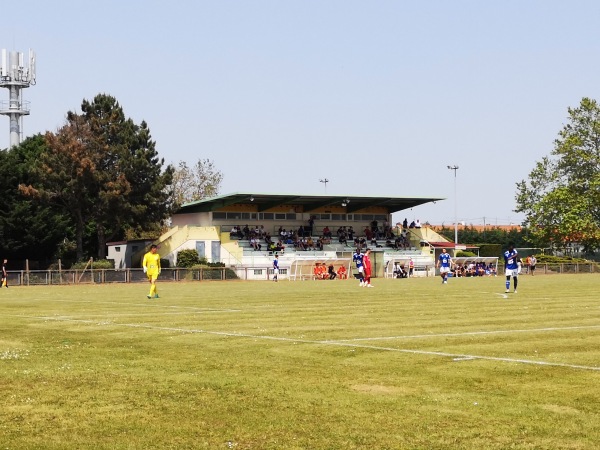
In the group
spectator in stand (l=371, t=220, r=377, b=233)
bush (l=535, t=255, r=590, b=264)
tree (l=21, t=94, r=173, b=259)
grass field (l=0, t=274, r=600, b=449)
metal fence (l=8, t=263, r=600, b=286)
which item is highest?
tree (l=21, t=94, r=173, b=259)

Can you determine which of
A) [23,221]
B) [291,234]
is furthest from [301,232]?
[23,221]

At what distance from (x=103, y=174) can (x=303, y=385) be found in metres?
72.7

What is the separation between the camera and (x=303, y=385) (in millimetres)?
11875

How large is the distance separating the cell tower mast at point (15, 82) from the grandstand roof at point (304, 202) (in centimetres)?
3074

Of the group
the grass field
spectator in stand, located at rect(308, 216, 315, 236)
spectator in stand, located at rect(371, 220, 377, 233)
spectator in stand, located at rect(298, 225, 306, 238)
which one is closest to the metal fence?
spectator in stand, located at rect(298, 225, 306, 238)

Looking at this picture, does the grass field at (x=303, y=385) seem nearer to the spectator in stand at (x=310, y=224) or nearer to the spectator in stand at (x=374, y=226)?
the spectator in stand at (x=310, y=224)

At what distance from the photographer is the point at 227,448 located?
8.45m

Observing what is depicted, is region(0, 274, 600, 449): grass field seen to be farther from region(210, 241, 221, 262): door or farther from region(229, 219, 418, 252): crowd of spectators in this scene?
region(229, 219, 418, 252): crowd of spectators

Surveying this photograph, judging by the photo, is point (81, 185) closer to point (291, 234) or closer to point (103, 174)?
point (103, 174)

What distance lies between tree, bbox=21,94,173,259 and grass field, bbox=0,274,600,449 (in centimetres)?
6083

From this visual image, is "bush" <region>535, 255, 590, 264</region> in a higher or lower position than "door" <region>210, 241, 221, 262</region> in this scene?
lower

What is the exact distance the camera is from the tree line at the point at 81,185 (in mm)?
78812

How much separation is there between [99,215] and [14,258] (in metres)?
8.15

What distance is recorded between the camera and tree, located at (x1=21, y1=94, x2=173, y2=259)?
81.2 m
